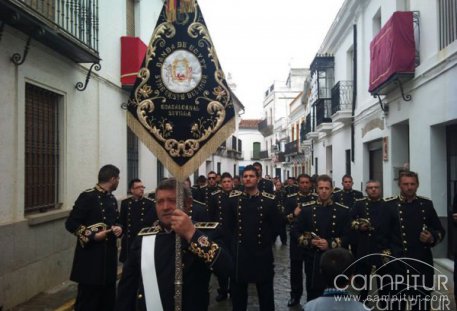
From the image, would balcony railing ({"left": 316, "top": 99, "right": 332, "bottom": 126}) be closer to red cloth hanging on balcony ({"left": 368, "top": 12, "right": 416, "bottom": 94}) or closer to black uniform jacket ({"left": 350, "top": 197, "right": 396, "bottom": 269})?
red cloth hanging on balcony ({"left": 368, "top": 12, "right": 416, "bottom": 94})

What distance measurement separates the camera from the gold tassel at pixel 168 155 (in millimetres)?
3145

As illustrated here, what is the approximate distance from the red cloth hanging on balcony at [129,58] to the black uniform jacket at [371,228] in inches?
265

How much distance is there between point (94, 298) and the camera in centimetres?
506

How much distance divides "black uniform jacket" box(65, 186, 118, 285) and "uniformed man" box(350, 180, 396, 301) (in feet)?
9.72

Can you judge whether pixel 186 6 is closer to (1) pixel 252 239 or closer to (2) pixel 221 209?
(1) pixel 252 239

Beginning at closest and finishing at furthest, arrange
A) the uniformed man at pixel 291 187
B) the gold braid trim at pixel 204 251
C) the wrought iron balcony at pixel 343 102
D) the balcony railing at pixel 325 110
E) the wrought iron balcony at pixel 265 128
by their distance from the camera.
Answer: the gold braid trim at pixel 204 251
the uniformed man at pixel 291 187
the wrought iron balcony at pixel 343 102
the balcony railing at pixel 325 110
the wrought iron balcony at pixel 265 128

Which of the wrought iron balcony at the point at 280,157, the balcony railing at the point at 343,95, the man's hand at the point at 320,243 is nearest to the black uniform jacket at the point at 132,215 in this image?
the man's hand at the point at 320,243

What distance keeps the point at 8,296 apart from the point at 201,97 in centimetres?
453

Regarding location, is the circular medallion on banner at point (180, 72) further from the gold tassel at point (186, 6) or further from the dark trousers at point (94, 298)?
the dark trousers at point (94, 298)

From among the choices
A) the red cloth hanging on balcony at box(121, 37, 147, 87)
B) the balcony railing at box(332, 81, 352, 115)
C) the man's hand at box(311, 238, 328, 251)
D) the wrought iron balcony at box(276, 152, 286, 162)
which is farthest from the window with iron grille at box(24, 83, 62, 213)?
the wrought iron balcony at box(276, 152, 286, 162)

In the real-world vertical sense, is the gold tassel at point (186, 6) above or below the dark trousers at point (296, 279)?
above

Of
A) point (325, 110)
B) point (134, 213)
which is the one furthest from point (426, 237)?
point (325, 110)

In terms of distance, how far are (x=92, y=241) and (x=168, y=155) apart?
2386 millimetres

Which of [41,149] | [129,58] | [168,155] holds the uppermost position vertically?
[129,58]
